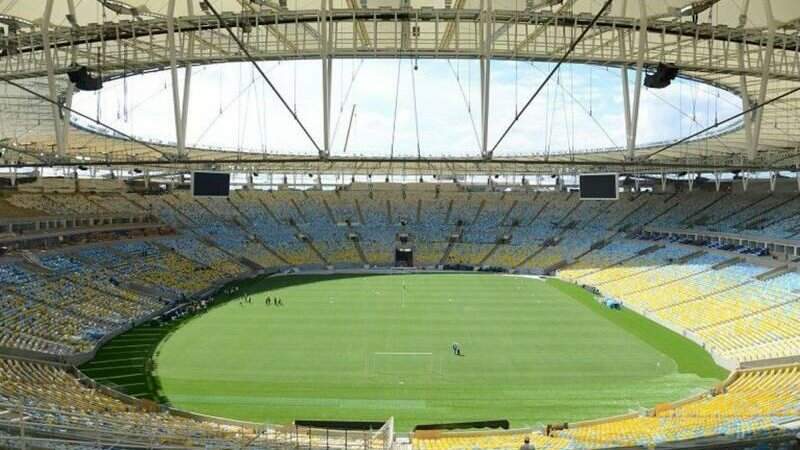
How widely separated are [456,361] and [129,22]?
15322 mm

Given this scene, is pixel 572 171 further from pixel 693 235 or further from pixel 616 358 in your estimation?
pixel 616 358

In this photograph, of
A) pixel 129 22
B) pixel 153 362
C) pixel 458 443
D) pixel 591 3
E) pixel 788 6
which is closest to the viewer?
pixel 458 443

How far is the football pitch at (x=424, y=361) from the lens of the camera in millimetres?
18828

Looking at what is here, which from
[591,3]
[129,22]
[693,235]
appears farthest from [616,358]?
[693,235]

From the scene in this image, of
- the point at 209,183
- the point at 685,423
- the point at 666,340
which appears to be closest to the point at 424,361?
the point at 209,183

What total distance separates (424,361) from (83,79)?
14.3 metres

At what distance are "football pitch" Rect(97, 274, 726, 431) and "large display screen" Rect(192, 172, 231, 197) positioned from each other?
620cm

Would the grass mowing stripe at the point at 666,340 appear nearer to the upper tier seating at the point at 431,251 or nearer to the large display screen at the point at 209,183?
the upper tier seating at the point at 431,251

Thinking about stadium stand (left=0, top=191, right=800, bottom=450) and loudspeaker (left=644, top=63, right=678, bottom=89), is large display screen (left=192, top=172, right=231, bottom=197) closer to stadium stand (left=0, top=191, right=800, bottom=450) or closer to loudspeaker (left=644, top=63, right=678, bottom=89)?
stadium stand (left=0, top=191, right=800, bottom=450)

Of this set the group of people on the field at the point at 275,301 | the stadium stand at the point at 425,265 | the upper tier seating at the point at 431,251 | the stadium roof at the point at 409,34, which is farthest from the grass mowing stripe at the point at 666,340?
the group of people on the field at the point at 275,301

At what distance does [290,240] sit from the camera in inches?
2046

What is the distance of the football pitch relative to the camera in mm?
18828

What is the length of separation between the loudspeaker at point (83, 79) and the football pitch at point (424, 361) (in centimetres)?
922

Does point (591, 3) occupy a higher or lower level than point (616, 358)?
higher
